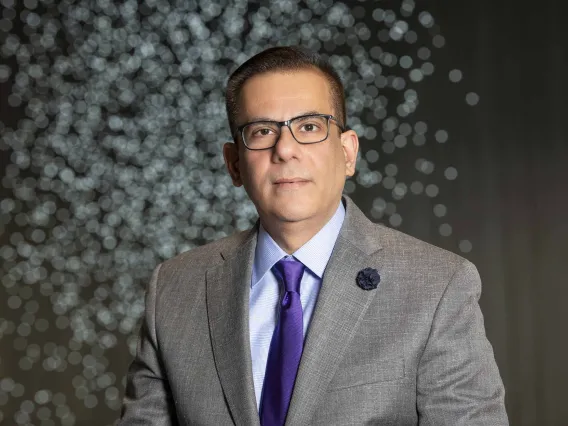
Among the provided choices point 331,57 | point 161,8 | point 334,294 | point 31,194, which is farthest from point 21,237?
point 334,294

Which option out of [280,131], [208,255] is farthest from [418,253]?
[208,255]

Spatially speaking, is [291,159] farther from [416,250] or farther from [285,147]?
[416,250]

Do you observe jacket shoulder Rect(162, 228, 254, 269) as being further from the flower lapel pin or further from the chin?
the flower lapel pin

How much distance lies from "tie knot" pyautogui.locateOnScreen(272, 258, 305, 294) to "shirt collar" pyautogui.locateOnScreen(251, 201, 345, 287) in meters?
0.01

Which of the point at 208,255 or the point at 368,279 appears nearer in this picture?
the point at 368,279

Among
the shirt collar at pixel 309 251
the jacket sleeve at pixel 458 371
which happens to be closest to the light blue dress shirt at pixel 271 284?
the shirt collar at pixel 309 251

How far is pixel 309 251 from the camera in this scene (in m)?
1.50

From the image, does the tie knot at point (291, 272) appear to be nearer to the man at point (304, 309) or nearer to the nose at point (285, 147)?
the man at point (304, 309)

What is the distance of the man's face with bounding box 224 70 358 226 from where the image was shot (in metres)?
1.45

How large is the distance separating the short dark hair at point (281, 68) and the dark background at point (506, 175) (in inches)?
64.8

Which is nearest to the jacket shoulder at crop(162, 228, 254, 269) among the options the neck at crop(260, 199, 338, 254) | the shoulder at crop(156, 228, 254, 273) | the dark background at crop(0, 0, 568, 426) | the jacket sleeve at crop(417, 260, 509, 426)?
the shoulder at crop(156, 228, 254, 273)

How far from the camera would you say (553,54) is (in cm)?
318

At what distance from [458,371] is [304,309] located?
0.28m

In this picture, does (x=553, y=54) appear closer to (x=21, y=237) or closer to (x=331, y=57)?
(x=331, y=57)
